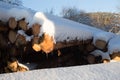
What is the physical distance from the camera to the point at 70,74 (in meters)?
2.28

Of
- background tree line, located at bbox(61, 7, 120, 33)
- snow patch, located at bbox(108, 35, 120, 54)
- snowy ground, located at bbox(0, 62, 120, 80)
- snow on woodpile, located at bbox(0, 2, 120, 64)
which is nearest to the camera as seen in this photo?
snowy ground, located at bbox(0, 62, 120, 80)

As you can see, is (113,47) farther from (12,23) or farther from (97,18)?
(97,18)

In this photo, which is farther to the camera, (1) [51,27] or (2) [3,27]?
(1) [51,27]

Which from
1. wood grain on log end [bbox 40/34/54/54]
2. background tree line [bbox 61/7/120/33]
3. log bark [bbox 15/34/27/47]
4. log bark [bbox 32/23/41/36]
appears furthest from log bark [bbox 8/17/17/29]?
background tree line [bbox 61/7/120/33]

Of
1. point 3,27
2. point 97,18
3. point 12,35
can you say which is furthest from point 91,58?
point 97,18

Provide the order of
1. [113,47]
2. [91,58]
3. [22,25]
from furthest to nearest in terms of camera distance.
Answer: [91,58] → [113,47] → [22,25]

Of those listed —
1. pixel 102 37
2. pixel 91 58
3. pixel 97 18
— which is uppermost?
pixel 102 37

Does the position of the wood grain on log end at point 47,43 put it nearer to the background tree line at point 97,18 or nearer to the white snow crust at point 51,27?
the white snow crust at point 51,27

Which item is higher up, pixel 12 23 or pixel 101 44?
pixel 12 23

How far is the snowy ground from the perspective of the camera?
2.13 meters

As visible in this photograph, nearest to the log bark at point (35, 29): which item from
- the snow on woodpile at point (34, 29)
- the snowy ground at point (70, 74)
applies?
the snow on woodpile at point (34, 29)

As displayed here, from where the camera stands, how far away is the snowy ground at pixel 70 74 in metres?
2.13

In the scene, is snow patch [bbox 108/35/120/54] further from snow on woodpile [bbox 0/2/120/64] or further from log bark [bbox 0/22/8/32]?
log bark [bbox 0/22/8/32]

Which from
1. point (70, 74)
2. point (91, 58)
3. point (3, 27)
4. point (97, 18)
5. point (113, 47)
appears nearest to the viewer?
point (70, 74)
